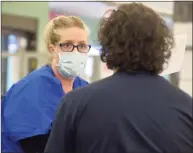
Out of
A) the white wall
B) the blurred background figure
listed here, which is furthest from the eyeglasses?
the white wall

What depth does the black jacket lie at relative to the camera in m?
1.07

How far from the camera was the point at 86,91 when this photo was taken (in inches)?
43.4

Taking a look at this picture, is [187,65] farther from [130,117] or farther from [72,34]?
[130,117]

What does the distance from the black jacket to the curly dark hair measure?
0.03m

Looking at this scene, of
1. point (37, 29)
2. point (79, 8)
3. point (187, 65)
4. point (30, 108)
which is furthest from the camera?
point (37, 29)

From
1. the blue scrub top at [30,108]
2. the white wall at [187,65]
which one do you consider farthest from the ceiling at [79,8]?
the blue scrub top at [30,108]

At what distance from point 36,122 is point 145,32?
2.12 ft

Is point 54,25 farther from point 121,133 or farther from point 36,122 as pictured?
point 121,133

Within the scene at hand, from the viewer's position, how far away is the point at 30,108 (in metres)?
1.59

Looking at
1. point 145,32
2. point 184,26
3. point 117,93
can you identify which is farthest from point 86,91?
point 184,26

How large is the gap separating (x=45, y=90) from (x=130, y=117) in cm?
64

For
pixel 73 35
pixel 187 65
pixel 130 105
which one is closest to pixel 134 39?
pixel 130 105

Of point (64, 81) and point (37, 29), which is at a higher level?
point (37, 29)

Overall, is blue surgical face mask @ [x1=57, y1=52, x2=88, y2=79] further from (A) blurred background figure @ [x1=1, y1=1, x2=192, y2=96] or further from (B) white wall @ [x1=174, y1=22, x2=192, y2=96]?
(B) white wall @ [x1=174, y1=22, x2=192, y2=96]
